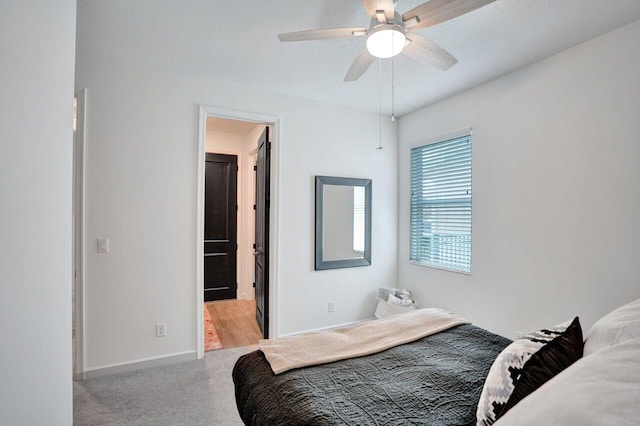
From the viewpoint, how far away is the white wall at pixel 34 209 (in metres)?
0.90

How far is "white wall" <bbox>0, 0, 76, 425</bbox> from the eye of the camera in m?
0.90

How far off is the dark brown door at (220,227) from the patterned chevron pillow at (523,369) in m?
4.44

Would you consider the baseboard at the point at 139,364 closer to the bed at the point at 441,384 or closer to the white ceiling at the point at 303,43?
the bed at the point at 441,384

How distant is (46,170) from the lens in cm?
114

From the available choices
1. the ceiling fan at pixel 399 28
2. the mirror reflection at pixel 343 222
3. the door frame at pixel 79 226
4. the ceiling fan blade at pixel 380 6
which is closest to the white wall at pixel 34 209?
the ceiling fan at pixel 399 28

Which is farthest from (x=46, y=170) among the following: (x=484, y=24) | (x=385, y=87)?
(x=385, y=87)

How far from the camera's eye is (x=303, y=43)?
2.34m

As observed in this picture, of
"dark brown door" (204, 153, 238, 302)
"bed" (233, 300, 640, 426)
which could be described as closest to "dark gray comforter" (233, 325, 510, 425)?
"bed" (233, 300, 640, 426)

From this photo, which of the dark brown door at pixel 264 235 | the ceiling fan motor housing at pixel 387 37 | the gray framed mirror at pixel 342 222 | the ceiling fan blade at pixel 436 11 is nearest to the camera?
the ceiling fan blade at pixel 436 11

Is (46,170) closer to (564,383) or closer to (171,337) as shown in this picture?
(564,383)

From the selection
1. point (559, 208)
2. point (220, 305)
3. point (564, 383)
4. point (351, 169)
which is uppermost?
point (351, 169)

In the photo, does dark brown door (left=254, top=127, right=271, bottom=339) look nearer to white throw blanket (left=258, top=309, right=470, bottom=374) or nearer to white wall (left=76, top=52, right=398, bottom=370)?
white wall (left=76, top=52, right=398, bottom=370)

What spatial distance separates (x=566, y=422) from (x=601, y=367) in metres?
0.26

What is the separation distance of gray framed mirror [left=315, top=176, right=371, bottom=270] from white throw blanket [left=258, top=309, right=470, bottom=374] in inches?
62.8
